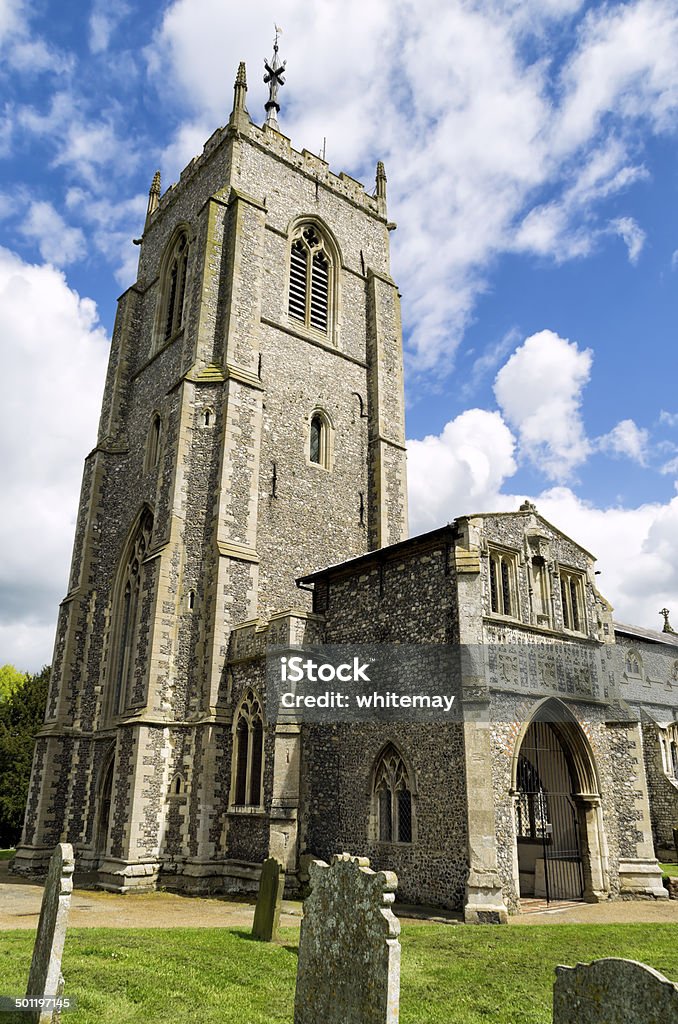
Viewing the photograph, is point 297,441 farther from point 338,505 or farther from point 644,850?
point 644,850

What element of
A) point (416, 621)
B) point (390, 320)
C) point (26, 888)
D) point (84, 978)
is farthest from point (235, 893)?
point (390, 320)

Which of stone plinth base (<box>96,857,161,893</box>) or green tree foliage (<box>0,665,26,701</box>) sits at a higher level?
green tree foliage (<box>0,665,26,701</box>)

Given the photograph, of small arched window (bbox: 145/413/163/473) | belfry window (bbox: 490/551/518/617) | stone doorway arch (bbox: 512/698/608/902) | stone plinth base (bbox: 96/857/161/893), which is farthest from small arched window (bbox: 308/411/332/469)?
stone plinth base (bbox: 96/857/161/893)

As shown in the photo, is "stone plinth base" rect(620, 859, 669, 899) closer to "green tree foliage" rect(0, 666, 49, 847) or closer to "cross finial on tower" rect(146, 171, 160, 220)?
"green tree foliage" rect(0, 666, 49, 847)

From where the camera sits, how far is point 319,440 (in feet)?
81.1

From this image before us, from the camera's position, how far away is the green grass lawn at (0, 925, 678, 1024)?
7.16m

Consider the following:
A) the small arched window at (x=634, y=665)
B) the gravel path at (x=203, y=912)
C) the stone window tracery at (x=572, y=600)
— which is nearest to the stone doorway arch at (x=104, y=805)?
the gravel path at (x=203, y=912)

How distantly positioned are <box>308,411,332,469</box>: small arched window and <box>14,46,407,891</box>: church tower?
0.20ft

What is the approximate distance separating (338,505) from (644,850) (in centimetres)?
1305

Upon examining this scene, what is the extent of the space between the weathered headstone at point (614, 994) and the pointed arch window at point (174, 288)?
24.7 metres

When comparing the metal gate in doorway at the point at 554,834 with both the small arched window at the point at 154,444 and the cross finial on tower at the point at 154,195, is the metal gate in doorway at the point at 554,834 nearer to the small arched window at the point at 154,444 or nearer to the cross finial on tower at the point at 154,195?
the small arched window at the point at 154,444

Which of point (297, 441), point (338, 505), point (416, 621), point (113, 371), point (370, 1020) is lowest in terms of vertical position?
point (370, 1020)

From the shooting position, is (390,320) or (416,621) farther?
(390,320)

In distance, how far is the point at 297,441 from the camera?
77.3 feet
